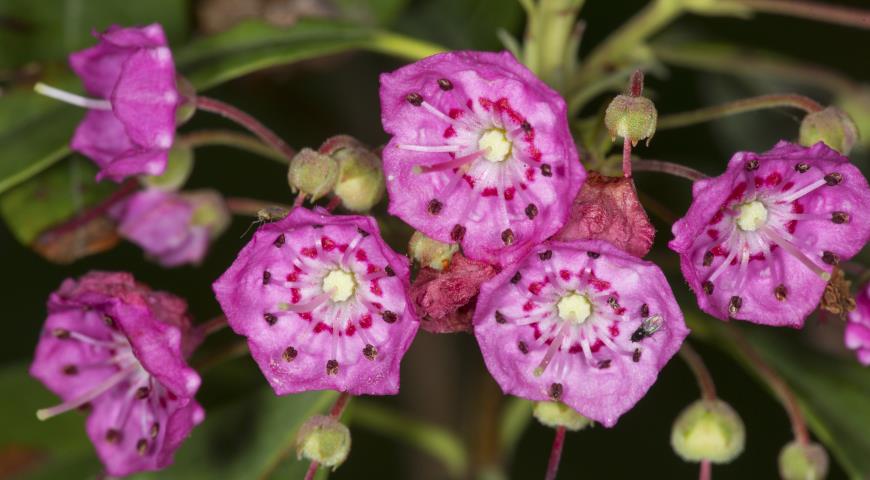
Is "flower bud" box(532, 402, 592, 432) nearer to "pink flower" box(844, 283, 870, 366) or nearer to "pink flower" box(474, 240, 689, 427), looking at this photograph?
"pink flower" box(474, 240, 689, 427)

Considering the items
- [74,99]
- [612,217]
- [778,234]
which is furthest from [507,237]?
[74,99]

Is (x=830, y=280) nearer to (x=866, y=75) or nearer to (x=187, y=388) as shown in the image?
(x=187, y=388)

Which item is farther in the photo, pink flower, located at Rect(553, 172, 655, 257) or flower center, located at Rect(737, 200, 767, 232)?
flower center, located at Rect(737, 200, 767, 232)

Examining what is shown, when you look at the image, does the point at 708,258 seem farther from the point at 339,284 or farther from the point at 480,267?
the point at 339,284

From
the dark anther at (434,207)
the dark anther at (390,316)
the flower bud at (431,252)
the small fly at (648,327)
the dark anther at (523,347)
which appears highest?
the dark anther at (434,207)

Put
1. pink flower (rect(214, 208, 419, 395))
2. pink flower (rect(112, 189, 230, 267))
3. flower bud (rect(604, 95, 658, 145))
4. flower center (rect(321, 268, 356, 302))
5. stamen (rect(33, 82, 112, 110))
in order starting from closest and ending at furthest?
flower bud (rect(604, 95, 658, 145)) < pink flower (rect(214, 208, 419, 395)) < flower center (rect(321, 268, 356, 302)) < stamen (rect(33, 82, 112, 110)) < pink flower (rect(112, 189, 230, 267))

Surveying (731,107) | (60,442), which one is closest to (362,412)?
(60,442)

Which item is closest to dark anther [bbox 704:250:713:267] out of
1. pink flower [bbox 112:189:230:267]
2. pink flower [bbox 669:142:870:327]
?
pink flower [bbox 669:142:870:327]

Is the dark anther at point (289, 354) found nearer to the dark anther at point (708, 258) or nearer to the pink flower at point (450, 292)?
the pink flower at point (450, 292)

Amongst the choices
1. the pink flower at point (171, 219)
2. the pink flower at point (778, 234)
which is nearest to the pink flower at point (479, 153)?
the pink flower at point (778, 234)
